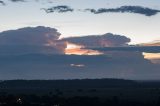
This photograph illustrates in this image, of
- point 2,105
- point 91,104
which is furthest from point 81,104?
point 2,105

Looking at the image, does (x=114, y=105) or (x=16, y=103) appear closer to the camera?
(x=16, y=103)

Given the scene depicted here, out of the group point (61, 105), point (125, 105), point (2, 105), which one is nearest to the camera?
point (2, 105)

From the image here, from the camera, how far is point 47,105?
151750 millimetres

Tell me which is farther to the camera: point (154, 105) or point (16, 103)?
point (154, 105)

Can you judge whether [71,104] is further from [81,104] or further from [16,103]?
[16,103]

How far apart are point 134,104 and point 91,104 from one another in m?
13.5

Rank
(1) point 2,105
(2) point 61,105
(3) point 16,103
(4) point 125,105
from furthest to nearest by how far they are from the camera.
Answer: (4) point 125,105
(2) point 61,105
(3) point 16,103
(1) point 2,105

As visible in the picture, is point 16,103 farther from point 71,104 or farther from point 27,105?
point 71,104

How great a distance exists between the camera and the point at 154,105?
161250 mm

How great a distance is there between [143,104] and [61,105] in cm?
2870

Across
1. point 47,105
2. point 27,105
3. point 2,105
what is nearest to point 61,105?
point 47,105

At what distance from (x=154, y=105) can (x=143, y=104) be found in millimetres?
6219

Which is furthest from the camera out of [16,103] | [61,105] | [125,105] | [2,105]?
[125,105]

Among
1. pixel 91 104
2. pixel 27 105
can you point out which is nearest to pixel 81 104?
pixel 91 104
